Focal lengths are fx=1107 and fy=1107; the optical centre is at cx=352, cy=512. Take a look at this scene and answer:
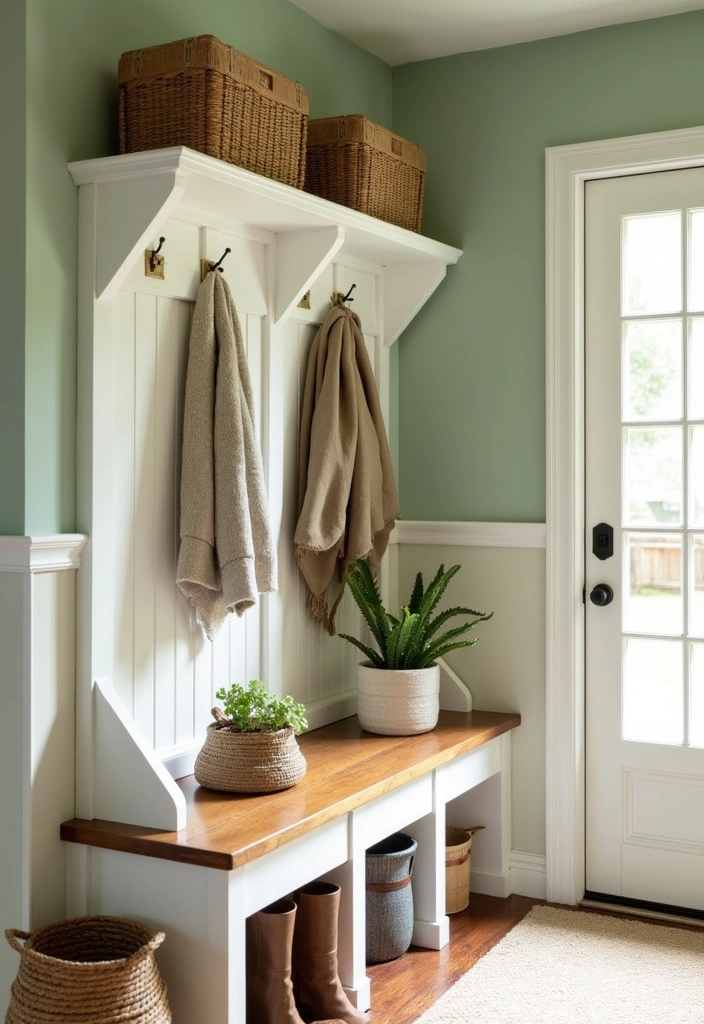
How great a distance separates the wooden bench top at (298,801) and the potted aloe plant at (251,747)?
0.03m

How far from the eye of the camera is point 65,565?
2225mm

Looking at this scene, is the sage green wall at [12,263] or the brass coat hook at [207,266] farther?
the brass coat hook at [207,266]

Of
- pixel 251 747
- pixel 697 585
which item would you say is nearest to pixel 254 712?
pixel 251 747

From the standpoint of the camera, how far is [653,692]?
3.09m


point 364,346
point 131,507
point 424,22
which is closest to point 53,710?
point 131,507

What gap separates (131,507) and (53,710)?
46 centimetres

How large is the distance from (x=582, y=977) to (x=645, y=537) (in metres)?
1.17

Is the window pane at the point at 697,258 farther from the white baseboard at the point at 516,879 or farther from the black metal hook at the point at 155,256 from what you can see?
the white baseboard at the point at 516,879

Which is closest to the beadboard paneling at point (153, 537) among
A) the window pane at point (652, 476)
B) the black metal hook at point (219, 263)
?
the black metal hook at point (219, 263)

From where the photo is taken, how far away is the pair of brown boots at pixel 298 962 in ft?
7.49

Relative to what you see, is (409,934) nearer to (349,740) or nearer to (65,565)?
(349,740)

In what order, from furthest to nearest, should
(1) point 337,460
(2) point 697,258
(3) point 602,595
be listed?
(3) point 602,595, (2) point 697,258, (1) point 337,460

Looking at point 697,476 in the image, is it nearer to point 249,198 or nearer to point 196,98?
point 249,198

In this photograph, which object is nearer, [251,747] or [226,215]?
[251,747]
